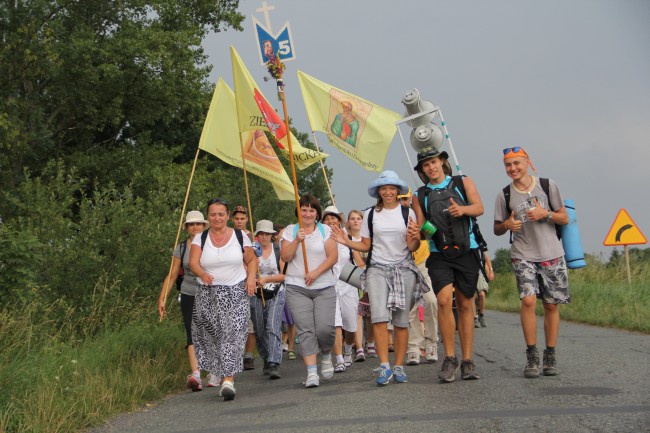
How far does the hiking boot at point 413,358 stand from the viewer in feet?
34.0

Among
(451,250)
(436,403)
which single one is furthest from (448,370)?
(436,403)

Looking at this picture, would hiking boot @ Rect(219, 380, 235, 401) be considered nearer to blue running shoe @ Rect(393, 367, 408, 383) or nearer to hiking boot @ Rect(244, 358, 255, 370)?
blue running shoe @ Rect(393, 367, 408, 383)

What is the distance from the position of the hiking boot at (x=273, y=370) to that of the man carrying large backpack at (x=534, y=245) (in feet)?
9.80

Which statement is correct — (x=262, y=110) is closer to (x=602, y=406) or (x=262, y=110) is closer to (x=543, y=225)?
(x=543, y=225)

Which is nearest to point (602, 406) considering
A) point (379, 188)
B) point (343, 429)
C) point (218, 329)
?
point (343, 429)

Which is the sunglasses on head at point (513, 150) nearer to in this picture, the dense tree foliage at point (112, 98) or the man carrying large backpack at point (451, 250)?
the man carrying large backpack at point (451, 250)

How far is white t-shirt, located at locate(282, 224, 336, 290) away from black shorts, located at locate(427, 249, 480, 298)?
1291 mm

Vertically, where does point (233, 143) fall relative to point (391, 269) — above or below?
above

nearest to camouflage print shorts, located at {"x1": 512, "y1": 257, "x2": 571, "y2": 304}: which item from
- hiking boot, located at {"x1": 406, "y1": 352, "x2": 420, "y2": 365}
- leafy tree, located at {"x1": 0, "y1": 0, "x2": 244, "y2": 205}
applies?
hiking boot, located at {"x1": 406, "y1": 352, "x2": 420, "y2": 365}

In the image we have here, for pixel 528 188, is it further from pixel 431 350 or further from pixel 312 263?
pixel 431 350

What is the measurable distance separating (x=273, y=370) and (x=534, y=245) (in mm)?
3406

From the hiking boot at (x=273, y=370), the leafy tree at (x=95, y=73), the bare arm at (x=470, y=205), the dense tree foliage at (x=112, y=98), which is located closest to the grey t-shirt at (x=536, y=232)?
the bare arm at (x=470, y=205)

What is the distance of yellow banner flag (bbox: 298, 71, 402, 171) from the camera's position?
12609mm

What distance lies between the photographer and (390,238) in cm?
873
